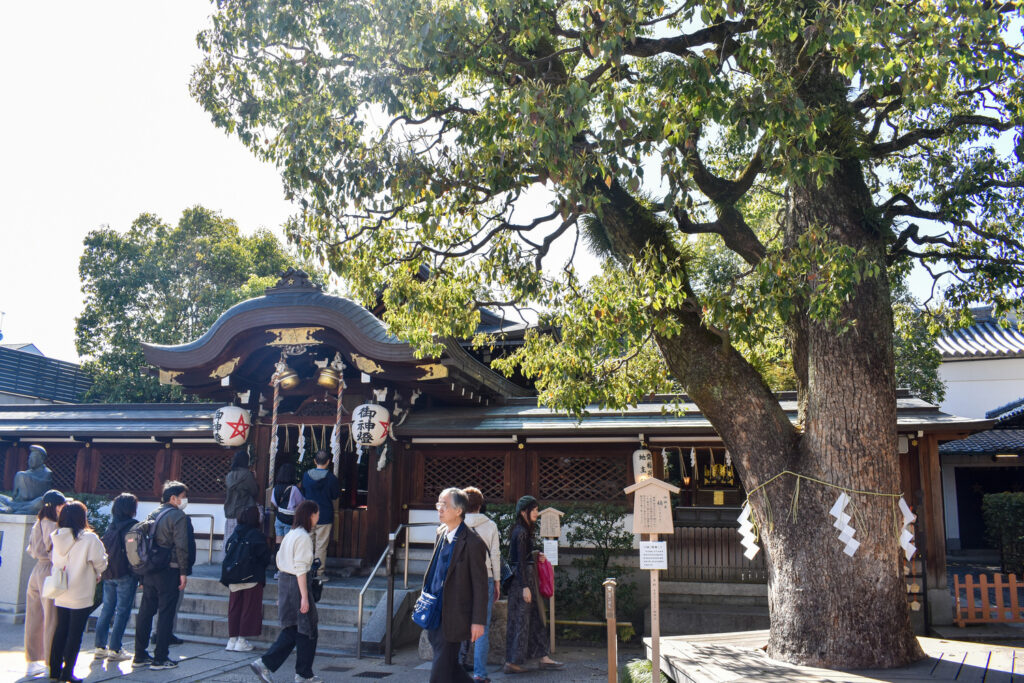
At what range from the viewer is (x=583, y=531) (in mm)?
10852

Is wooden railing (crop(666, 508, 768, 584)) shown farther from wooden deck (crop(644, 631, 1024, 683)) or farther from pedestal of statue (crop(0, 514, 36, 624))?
pedestal of statue (crop(0, 514, 36, 624))

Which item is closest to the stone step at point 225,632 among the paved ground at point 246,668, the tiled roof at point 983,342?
the paved ground at point 246,668

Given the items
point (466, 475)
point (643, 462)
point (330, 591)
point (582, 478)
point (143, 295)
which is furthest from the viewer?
point (143, 295)

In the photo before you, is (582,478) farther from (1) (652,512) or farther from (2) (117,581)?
(2) (117,581)

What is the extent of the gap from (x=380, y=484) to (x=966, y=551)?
16745 millimetres

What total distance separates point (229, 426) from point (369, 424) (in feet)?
8.44

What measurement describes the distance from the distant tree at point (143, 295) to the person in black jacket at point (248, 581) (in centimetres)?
1542

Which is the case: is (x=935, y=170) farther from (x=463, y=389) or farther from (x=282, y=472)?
(x=282, y=472)

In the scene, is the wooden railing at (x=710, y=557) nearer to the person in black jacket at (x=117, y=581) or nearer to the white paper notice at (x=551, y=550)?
the white paper notice at (x=551, y=550)

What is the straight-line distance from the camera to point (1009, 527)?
1467cm

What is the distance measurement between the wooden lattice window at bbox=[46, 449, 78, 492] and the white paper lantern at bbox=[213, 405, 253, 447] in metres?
4.75

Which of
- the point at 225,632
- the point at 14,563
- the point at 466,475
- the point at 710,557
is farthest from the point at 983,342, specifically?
the point at 14,563

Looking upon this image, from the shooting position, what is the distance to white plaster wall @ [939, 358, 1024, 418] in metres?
23.9

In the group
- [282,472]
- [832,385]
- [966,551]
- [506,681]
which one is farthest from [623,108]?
[966,551]
